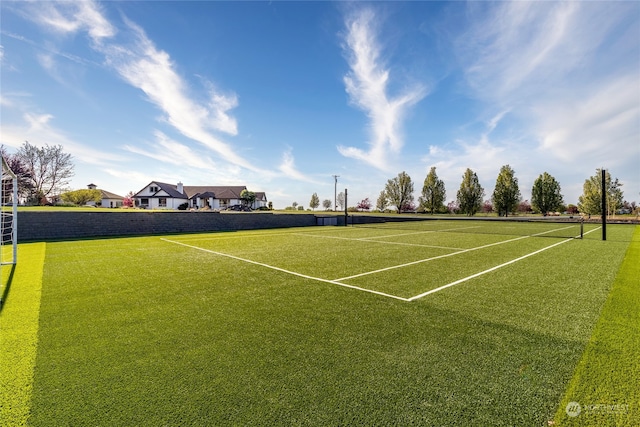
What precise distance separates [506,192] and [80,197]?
62.8 m

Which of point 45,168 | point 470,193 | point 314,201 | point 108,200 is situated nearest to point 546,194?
point 470,193

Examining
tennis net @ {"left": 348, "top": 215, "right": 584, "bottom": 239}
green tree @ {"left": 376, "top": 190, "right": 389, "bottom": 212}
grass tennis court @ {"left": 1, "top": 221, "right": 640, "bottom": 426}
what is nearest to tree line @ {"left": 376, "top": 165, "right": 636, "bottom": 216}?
green tree @ {"left": 376, "top": 190, "right": 389, "bottom": 212}

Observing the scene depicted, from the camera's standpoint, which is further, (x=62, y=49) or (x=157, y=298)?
(x=62, y=49)

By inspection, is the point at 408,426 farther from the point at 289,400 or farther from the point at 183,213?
the point at 183,213

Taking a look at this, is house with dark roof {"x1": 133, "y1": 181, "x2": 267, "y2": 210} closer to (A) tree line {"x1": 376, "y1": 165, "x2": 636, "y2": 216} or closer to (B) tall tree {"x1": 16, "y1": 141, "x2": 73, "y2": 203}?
(B) tall tree {"x1": 16, "y1": 141, "x2": 73, "y2": 203}

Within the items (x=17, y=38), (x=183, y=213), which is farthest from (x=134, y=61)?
(x=183, y=213)

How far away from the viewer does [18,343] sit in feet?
9.43

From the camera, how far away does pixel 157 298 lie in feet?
14.6

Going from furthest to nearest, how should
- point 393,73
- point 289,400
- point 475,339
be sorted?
point 393,73, point 475,339, point 289,400

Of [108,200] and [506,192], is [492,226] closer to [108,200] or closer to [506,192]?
[506,192]

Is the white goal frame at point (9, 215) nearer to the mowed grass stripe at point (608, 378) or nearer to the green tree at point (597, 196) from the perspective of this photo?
the mowed grass stripe at point (608, 378)

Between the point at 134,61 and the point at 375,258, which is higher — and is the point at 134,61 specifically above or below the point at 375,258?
above

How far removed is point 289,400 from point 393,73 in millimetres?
16760

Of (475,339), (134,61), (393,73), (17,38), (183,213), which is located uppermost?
(393,73)
